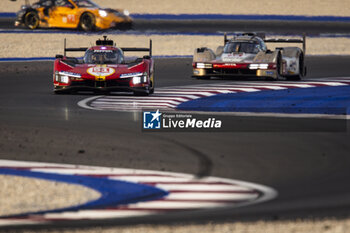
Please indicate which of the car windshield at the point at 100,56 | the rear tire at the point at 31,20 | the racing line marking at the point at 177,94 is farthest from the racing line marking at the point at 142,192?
the rear tire at the point at 31,20

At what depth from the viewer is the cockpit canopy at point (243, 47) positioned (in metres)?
22.5

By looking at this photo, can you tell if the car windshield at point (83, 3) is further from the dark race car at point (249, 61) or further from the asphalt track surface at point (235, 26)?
the dark race car at point (249, 61)

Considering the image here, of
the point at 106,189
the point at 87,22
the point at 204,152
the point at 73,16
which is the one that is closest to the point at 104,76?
the point at 204,152

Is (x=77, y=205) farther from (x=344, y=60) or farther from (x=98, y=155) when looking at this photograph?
(x=344, y=60)

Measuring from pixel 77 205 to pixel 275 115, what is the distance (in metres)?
7.75

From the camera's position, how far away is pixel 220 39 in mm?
38031

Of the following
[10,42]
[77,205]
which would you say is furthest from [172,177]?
[10,42]

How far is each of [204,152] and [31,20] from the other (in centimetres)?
2638

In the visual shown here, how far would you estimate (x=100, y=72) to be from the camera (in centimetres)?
1805

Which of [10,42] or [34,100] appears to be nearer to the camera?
[34,100]

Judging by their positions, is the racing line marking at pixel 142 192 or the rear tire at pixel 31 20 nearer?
the racing line marking at pixel 142 192

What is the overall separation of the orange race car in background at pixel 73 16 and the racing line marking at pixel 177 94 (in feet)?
46.1

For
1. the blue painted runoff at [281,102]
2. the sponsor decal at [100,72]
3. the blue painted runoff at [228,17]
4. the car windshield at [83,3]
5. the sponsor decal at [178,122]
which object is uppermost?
the car windshield at [83,3]

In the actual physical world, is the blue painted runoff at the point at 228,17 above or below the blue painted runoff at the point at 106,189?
above
